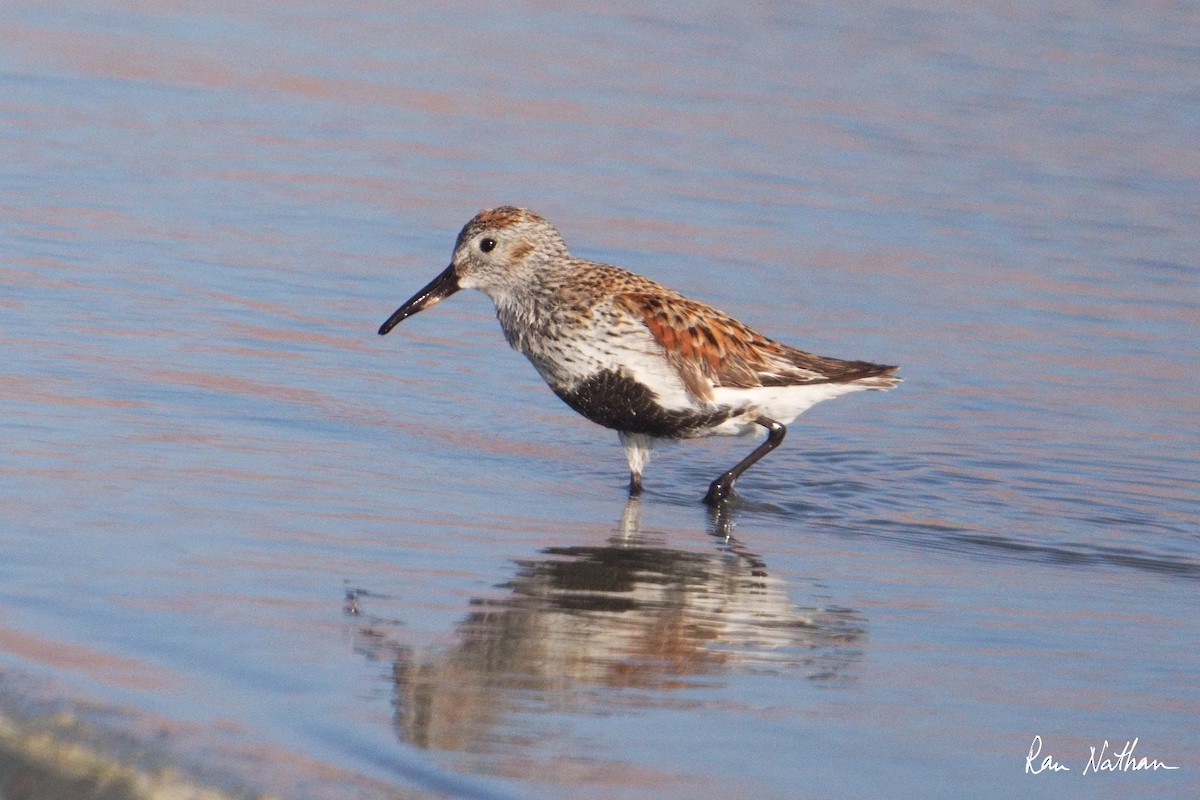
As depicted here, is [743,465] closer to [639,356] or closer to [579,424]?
[639,356]

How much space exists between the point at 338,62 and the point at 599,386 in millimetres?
10072

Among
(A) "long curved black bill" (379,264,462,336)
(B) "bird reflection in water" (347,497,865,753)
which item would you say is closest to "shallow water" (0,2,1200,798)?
(B) "bird reflection in water" (347,497,865,753)

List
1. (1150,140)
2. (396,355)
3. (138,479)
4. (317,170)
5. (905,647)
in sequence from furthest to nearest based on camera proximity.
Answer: (1150,140)
(317,170)
(396,355)
(138,479)
(905,647)

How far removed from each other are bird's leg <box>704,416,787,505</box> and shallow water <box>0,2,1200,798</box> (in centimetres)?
17

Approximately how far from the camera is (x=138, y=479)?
7504 mm

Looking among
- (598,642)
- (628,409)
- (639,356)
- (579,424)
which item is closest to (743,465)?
(628,409)

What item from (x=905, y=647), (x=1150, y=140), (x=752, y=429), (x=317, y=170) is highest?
(x=1150, y=140)

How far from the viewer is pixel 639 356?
8430 mm

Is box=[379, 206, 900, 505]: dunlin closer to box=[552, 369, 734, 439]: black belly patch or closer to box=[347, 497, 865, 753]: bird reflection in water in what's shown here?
box=[552, 369, 734, 439]: black belly patch

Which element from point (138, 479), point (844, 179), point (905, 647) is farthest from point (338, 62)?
point (905, 647)

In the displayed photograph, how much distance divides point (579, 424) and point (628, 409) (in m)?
1.28

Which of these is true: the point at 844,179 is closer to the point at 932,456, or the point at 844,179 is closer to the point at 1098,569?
the point at 932,456

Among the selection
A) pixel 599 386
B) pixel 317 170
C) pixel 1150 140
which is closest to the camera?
pixel 599 386

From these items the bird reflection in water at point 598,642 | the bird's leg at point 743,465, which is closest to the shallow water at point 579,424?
the bird reflection in water at point 598,642
